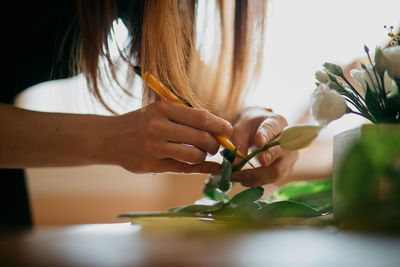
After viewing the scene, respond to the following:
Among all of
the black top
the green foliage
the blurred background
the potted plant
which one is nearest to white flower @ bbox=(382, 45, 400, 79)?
the potted plant

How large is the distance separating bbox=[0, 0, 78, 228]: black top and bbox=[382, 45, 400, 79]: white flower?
Result: 1.70 feet

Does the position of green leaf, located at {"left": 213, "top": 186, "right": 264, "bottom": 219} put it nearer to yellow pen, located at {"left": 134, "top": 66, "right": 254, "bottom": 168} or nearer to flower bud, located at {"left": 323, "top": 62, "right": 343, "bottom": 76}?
yellow pen, located at {"left": 134, "top": 66, "right": 254, "bottom": 168}

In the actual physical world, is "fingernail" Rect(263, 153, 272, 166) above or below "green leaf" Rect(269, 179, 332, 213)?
above

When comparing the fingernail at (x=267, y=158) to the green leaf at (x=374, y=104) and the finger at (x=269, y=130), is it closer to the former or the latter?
the finger at (x=269, y=130)

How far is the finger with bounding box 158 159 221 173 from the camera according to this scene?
408 mm

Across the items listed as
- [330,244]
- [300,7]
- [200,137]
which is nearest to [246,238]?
[330,244]

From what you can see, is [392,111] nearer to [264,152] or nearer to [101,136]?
[264,152]

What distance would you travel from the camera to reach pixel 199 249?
17 cm

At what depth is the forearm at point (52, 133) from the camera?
0.42 meters

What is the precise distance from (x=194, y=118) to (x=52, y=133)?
0.62 feet

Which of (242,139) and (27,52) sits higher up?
(27,52)

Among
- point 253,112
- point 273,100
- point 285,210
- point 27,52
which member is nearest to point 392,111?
point 285,210

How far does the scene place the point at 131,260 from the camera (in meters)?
0.15

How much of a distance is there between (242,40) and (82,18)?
0.28m
